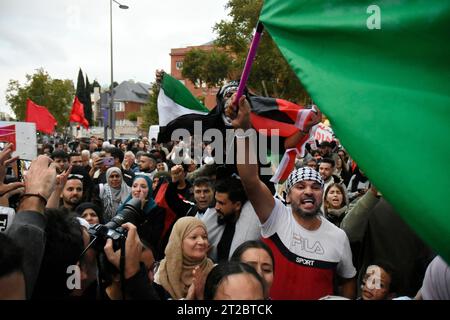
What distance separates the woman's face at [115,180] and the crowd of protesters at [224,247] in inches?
48.6

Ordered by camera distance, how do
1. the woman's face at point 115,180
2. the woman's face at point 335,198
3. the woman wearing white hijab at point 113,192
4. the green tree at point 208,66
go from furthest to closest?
the green tree at point 208,66, the woman's face at point 115,180, the woman wearing white hijab at point 113,192, the woman's face at point 335,198

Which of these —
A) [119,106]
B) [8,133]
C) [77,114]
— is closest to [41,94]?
[77,114]

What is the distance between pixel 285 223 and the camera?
3.14 meters

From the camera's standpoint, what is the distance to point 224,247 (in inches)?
138

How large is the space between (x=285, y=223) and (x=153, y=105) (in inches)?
1957

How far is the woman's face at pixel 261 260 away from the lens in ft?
8.72

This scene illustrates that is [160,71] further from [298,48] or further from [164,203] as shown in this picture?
[298,48]

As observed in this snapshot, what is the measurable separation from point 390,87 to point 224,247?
6.26 ft

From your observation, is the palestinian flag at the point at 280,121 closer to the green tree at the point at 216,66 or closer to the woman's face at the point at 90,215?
the woman's face at the point at 90,215

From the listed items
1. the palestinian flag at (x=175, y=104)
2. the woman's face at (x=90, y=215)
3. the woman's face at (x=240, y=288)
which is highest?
the palestinian flag at (x=175, y=104)

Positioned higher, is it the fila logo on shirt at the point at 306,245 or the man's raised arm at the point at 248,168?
the man's raised arm at the point at 248,168

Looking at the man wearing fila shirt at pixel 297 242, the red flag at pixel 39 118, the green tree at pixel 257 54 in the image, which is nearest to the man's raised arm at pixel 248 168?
the man wearing fila shirt at pixel 297 242

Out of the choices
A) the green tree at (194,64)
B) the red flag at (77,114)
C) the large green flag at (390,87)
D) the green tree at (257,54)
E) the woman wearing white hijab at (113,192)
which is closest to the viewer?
the large green flag at (390,87)
